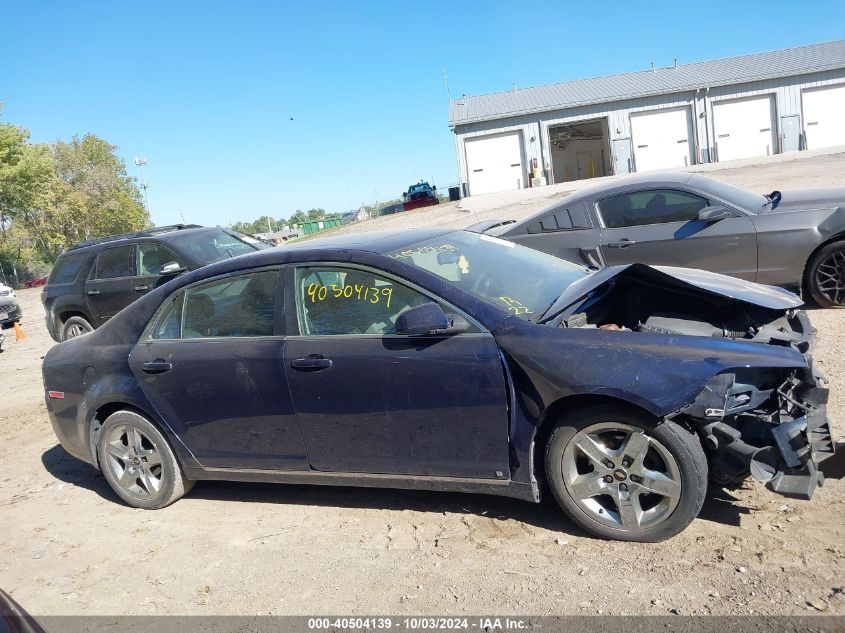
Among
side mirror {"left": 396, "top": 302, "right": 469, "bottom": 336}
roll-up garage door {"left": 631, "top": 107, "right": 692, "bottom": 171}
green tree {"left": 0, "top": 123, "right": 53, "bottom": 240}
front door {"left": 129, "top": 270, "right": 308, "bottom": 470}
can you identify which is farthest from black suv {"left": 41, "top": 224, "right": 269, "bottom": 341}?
green tree {"left": 0, "top": 123, "right": 53, "bottom": 240}

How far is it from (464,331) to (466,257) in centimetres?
86

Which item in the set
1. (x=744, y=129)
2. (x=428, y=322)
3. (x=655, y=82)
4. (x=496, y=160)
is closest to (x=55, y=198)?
(x=496, y=160)

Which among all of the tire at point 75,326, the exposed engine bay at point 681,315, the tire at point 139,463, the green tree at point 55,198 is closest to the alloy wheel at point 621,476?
the exposed engine bay at point 681,315

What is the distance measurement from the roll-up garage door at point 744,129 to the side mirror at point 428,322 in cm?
3463

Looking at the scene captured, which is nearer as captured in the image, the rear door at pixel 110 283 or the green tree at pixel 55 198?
the rear door at pixel 110 283

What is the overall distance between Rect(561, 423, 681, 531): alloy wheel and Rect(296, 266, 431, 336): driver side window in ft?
3.83

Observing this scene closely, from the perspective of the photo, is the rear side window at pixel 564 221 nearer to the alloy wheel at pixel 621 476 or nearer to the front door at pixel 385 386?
the front door at pixel 385 386

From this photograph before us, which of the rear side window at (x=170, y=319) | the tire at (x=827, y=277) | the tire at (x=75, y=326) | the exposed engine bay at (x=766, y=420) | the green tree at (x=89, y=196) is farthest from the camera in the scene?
the green tree at (x=89, y=196)

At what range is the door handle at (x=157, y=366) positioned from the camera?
4.61 m

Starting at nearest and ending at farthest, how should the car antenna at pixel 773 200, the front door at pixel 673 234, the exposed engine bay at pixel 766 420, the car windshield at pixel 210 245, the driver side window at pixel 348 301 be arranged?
the exposed engine bay at pixel 766 420
the driver side window at pixel 348 301
the front door at pixel 673 234
the car antenna at pixel 773 200
the car windshield at pixel 210 245

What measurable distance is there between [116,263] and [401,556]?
8045mm

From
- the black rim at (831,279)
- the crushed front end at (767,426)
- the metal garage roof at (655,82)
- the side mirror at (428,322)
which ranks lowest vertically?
the crushed front end at (767,426)

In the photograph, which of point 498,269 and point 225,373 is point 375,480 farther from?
point 498,269

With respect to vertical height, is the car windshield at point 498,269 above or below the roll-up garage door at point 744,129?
below
